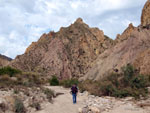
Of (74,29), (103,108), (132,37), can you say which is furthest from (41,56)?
(103,108)

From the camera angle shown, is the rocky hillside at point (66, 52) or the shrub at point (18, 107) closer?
the shrub at point (18, 107)

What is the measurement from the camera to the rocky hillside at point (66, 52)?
61.8 m

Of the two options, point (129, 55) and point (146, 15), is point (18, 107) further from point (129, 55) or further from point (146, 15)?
point (146, 15)

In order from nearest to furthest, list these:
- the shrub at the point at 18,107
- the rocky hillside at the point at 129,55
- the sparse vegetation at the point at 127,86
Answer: the shrub at the point at 18,107 → the sparse vegetation at the point at 127,86 → the rocky hillside at the point at 129,55

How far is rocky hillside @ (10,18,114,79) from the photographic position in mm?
61844

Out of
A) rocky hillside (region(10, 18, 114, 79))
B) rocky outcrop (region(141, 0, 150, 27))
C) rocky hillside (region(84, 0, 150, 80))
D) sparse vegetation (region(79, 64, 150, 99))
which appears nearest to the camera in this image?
sparse vegetation (region(79, 64, 150, 99))

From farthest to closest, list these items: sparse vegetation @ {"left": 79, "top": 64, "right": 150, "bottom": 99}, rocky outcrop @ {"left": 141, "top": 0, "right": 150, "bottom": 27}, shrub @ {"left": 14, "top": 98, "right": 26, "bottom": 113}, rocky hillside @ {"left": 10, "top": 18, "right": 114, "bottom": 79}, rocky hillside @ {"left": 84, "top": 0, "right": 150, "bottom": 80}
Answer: rocky hillside @ {"left": 10, "top": 18, "right": 114, "bottom": 79} → rocky outcrop @ {"left": 141, "top": 0, "right": 150, "bottom": 27} → rocky hillside @ {"left": 84, "top": 0, "right": 150, "bottom": 80} → sparse vegetation @ {"left": 79, "top": 64, "right": 150, "bottom": 99} → shrub @ {"left": 14, "top": 98, "right": 26, "bottom": 113}

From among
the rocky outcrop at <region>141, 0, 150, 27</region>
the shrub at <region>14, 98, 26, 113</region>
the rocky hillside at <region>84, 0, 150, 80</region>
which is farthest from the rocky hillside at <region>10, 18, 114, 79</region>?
the shrub at <region>14, 98, 26, 113</region>

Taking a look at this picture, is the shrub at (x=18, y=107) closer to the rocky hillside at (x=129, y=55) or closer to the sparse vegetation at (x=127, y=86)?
the sparse vegetation at (x=127, y=86)

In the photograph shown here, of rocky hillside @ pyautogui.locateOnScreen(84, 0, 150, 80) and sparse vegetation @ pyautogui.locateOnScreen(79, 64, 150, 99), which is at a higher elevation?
rocky hillside @ pyautogui.locateOnScreen(84, 0, 150, 80)

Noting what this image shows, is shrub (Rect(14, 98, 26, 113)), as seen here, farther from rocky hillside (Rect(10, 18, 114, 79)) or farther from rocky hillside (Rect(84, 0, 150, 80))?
rocky hillside (Rect(10, 18, 114, 79))

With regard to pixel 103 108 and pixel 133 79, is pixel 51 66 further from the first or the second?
pixel 103 108

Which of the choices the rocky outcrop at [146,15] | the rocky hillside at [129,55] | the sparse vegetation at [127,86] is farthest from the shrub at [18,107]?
the rocky outcrop at [146,15]

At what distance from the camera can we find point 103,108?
33.8 feet
